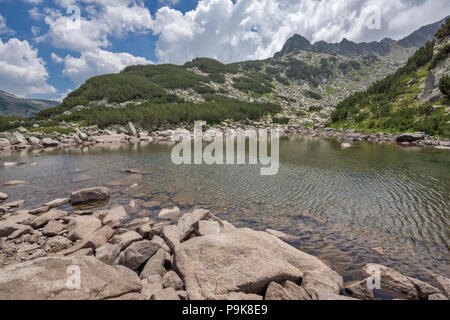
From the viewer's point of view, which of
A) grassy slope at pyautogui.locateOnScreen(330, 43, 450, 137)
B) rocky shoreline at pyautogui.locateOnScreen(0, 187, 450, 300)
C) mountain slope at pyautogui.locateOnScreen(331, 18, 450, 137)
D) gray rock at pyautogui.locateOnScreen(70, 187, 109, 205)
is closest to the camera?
rocky shoreline at pyautogui.locateOnScreen(0, 187, 450, 300)

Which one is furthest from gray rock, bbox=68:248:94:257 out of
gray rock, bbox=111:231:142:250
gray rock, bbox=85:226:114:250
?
gray rock, bbox=111:231:142:250

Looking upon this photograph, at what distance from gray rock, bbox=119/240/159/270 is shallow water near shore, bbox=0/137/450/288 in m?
4.61

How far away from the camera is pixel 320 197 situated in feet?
43.0

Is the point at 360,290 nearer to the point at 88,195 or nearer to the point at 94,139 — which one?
the point at 88,195

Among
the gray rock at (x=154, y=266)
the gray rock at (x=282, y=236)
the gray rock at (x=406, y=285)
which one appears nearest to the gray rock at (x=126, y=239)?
the gray rock at (x=154, y=266)

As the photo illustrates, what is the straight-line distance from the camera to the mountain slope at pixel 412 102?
4219 centimetres

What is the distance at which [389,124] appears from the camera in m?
49.1

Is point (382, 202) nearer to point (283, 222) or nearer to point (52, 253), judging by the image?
point (283, 222)

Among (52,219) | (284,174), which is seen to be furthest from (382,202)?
(52,219)

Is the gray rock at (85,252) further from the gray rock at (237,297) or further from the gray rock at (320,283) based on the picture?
the gray rock at (320,283)

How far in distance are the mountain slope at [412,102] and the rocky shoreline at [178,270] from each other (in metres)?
49.2

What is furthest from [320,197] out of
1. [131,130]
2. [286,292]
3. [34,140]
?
[131,130]

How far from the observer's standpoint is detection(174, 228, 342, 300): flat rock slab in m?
5.16

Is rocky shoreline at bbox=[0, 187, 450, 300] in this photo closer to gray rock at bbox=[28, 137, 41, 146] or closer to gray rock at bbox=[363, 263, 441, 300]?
gray rock at bbox=[363, 263, 441, 300]
